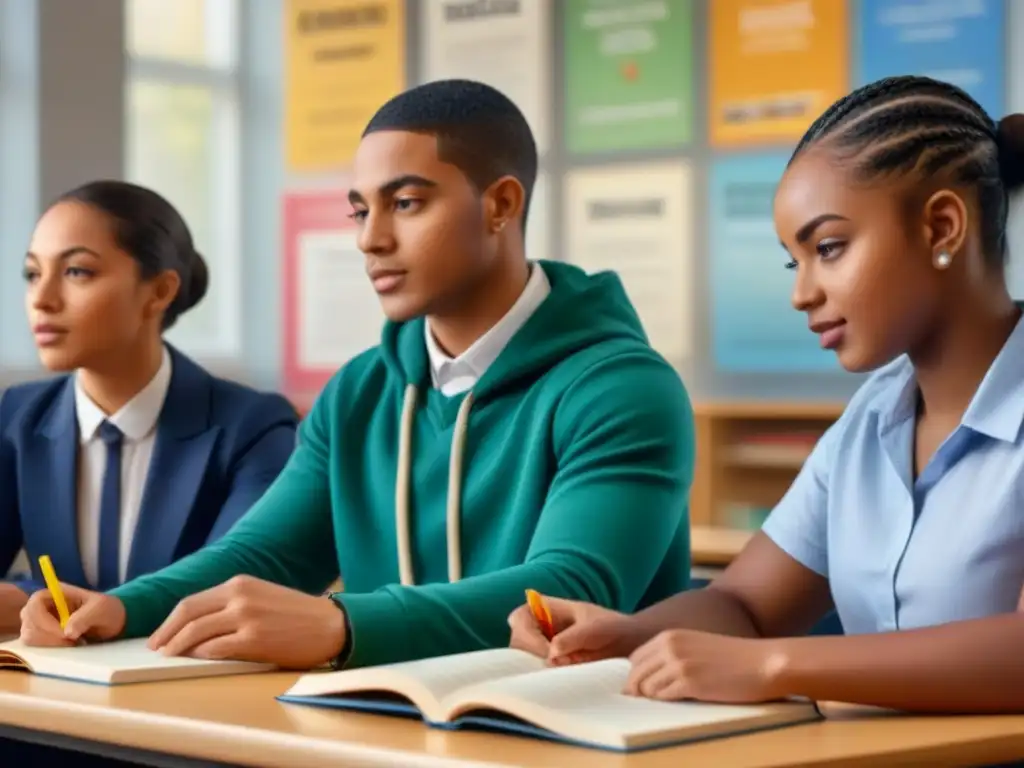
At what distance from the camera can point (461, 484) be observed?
2008mm

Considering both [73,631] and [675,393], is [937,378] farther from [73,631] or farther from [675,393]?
[73,631]

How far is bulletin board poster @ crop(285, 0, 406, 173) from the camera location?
6633 millimetres

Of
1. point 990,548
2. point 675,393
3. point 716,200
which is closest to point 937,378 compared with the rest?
point 990,548

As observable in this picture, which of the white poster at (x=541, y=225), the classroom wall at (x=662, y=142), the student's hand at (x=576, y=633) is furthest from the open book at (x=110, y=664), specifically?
the white poster at (x=541, y=225)

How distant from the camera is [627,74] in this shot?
5.87m

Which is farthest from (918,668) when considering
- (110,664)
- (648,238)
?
(648,238)

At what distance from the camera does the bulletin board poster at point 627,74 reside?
225 inches

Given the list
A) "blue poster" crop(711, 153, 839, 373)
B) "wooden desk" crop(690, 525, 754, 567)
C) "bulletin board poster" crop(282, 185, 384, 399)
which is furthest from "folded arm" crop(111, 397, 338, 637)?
"bulletin board poster" crop(282, 185, 384, 399)

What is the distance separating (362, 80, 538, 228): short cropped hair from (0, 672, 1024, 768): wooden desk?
0.74 m

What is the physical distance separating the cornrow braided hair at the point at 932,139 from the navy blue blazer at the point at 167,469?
1143mm

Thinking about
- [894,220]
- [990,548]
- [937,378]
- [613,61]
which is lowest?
[990,548]

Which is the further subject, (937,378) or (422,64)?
(422,64)

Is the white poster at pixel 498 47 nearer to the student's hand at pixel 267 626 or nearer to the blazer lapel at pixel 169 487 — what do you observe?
the blazer lapel at pixel 169 487

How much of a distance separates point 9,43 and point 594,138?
6.31 feet
